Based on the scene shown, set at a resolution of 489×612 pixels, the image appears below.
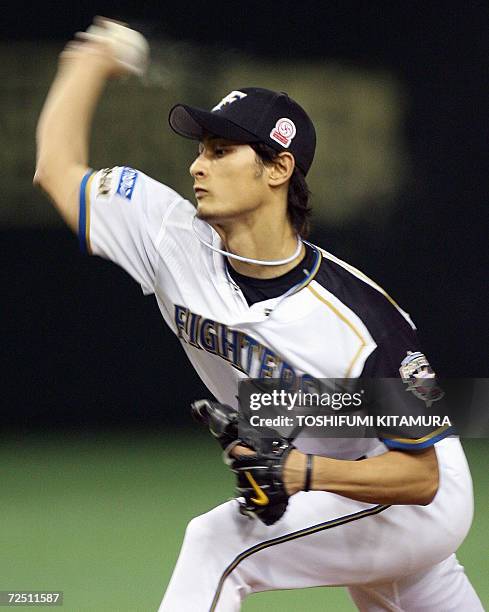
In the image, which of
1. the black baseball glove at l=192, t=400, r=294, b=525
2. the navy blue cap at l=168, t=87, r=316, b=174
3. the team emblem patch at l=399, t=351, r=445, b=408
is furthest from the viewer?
the navy blue cap at l=168, t=87, r=316, b=174

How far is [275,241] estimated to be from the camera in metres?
3.58

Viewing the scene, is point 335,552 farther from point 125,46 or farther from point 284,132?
point 125,46

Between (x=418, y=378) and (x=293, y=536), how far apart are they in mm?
566

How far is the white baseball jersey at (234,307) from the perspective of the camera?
340cm

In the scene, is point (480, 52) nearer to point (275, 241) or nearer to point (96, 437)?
point (96, 437)

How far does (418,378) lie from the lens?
10.9 feet

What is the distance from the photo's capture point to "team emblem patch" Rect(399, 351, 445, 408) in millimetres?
3305

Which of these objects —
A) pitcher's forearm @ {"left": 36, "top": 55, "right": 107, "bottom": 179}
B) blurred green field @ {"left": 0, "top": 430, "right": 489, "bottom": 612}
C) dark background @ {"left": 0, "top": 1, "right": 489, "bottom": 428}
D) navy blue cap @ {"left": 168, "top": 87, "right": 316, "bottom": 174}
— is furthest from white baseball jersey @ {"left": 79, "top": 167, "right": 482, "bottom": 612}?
dark background @ {"left": 0, "top": 1, "right": 489, "bottom": 428}

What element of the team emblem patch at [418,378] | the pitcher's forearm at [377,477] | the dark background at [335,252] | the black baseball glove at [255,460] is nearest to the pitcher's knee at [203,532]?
the black baseball glove at [255,460]

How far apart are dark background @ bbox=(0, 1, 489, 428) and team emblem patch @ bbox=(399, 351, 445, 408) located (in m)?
4.49

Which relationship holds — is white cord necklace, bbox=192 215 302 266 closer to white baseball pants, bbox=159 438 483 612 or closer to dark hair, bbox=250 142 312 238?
dark hair, bbox=250 142 312 238

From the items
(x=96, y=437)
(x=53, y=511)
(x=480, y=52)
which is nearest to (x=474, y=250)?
(x=480, y=52)

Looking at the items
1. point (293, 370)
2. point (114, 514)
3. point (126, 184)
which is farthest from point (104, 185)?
point (114, 514)

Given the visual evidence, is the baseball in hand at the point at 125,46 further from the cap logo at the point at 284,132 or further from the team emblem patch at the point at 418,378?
the team emblem patch at the point at 418,378
